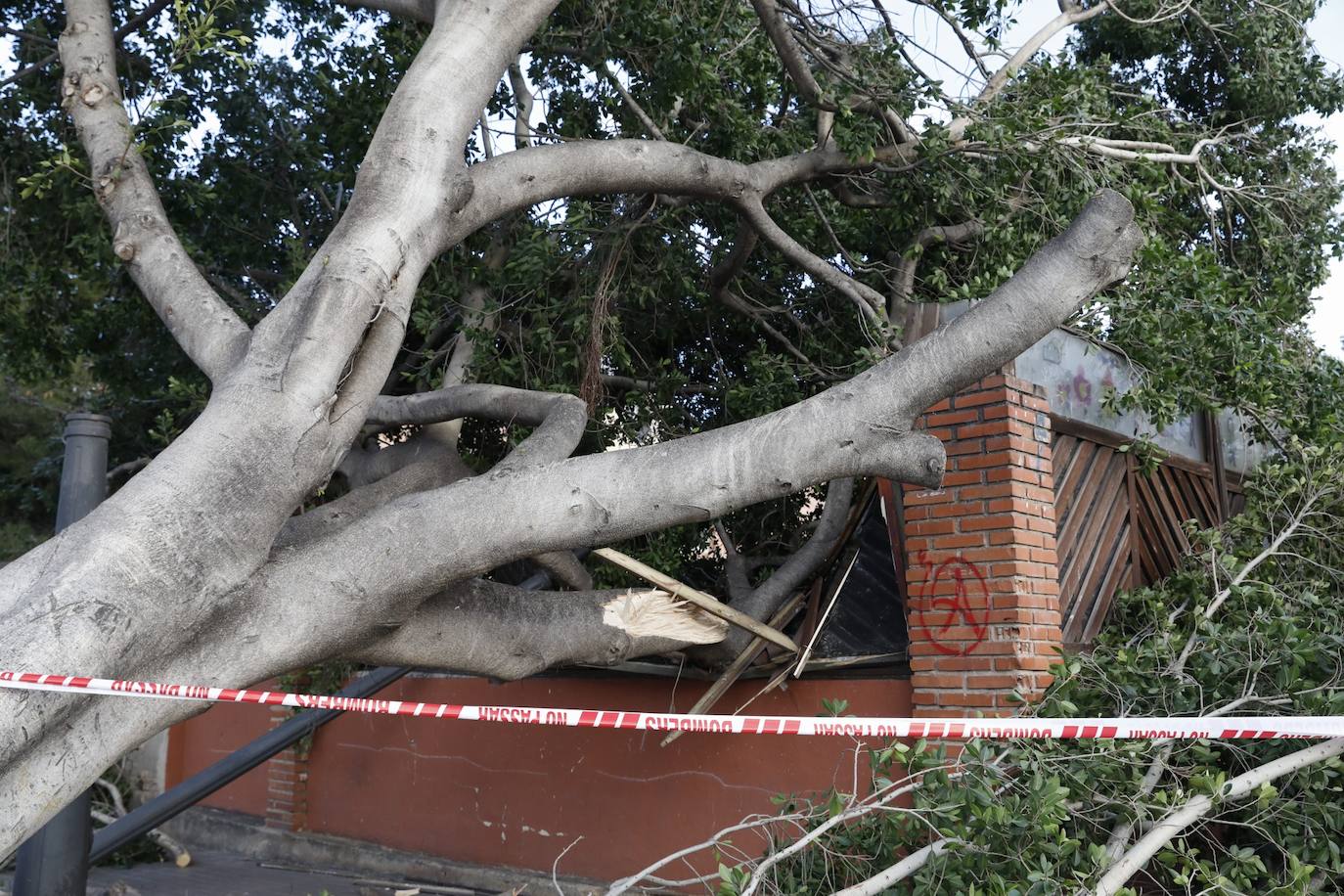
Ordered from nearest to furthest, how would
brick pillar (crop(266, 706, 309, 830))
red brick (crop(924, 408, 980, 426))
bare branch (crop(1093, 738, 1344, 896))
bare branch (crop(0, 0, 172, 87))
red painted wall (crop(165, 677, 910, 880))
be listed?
bare branch (crop(1093, 738, 1344, 896))
red brick (crop(924, 408, 980, 426))
red painted wall (crop(165, 677, 910, 880))
bare branch (crop(0, 0, 172, 87))
brick pillar (crop(266, 706, 309, 830))

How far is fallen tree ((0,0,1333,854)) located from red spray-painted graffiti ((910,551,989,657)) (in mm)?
1059

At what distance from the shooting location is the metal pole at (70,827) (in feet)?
17.4

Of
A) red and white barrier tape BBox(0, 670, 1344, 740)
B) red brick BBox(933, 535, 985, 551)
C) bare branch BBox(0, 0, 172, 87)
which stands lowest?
red and white barrier tape BBox(0, 670, 1344, 740)

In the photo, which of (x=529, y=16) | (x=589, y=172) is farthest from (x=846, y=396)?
(x=529, y=16)

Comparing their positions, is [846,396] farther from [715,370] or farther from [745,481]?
[715,370]

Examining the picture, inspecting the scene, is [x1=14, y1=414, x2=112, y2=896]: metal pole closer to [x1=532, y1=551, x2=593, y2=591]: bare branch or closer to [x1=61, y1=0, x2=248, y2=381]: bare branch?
[x1=61, y1=0, x2=248, y2=381]: bare branch

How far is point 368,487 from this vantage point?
509 centimetres

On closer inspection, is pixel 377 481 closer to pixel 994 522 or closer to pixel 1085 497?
pixel 994 522

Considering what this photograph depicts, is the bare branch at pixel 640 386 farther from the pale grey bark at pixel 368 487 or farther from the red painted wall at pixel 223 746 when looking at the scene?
the red painted wall at pixel 223 746

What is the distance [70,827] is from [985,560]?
→ 4613mm

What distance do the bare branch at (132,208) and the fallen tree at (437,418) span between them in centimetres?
1

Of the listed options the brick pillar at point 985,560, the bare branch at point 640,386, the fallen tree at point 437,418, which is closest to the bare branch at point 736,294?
the fallen tree at point 437,418

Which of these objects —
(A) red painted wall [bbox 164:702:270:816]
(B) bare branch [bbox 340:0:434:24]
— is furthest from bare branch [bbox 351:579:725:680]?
(A) red painted wall [bbox 164:702:270:816]

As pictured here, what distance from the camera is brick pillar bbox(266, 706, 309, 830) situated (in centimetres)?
1007
